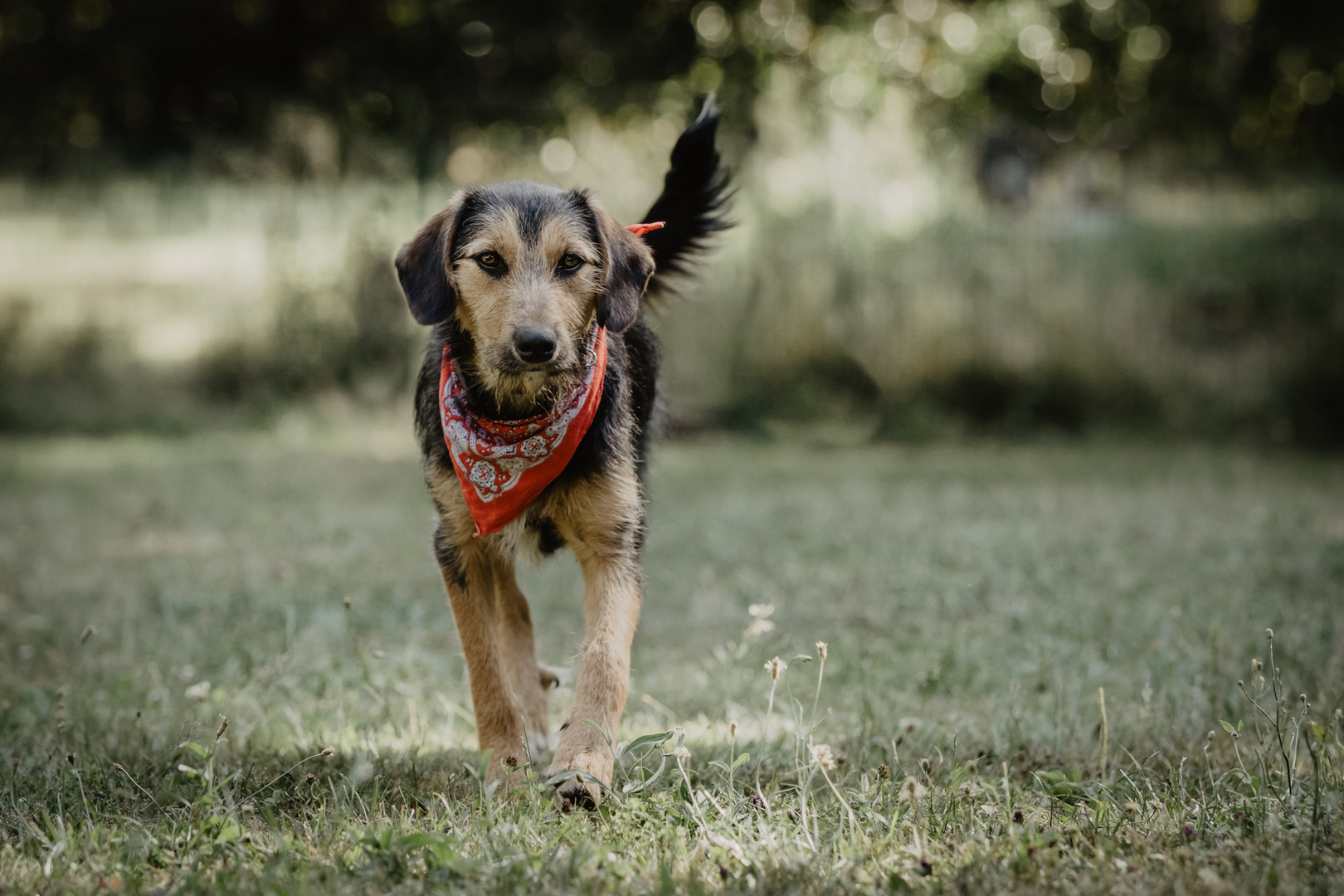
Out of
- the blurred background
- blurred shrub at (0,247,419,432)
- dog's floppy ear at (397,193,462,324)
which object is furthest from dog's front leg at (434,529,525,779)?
blurred shrub at (0,247,419,432)

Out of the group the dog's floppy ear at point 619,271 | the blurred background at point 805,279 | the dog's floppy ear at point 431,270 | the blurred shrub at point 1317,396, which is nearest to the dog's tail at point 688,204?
the dog's floppy ear at point 619,271

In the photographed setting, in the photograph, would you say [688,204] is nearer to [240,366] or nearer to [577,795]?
[577,795]

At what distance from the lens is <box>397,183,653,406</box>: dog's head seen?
294 cm

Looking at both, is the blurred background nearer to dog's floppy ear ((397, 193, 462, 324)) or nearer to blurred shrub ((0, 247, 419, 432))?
blurred shrub ((0, 247, 419, 432))

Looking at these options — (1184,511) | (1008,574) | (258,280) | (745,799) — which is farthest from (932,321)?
(745,799)

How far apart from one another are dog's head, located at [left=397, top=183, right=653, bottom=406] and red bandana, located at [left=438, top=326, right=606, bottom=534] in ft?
0.38

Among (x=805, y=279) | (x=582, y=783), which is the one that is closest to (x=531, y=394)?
(x=582, y=783)

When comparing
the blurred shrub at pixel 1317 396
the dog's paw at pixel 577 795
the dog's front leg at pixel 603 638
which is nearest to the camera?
the dog's paw at pixel 577 795

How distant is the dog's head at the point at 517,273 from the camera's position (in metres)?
2.94

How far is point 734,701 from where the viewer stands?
11.2 feet

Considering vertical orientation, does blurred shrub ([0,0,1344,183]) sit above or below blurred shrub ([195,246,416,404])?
above

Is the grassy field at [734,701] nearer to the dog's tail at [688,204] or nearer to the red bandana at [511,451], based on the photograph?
the red bandana at [511,451]

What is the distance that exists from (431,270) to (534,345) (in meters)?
0.54

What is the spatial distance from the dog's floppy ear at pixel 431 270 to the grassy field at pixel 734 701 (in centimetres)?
92
